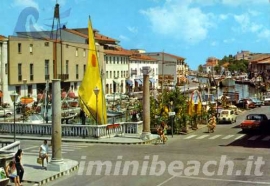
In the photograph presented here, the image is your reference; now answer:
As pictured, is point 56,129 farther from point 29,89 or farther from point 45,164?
point 29,89

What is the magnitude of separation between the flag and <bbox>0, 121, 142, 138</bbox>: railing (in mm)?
1194

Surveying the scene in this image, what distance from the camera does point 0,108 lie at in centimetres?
6144

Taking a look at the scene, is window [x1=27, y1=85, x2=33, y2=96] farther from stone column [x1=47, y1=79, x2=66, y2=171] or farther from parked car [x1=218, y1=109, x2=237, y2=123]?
stone column [x1=47, y1=79, x2=66, y2=171]

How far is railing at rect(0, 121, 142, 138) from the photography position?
3447 cm

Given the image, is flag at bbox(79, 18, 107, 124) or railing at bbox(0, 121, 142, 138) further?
flag at bbox(79, 18, 107, 124)

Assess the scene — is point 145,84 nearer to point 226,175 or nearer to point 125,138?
point 125,138

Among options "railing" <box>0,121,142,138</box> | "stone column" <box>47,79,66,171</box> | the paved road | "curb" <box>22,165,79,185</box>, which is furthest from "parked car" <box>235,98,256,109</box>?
"stone column" <box>47,79,66,171</box>

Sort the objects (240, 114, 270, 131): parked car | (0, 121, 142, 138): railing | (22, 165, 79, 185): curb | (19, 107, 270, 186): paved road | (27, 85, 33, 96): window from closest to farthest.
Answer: (19, 107, 270, 186): paved road, (22, 165, 79, 185): curb, (0, 121, 142, 138): railing, (240, 114, 270, 131): parked car, (27, 85, 33, 96): window

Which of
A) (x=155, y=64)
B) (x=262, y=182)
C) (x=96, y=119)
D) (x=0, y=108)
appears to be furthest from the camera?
(x=155, y=64)

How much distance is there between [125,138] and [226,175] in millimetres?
14928

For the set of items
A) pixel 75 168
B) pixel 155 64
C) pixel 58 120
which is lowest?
pixel 75 168

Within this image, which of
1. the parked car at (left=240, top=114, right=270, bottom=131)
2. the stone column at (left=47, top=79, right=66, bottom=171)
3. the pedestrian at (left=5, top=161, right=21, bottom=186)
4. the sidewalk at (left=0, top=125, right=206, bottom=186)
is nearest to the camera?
the pedestrian at (left=5, top=161, right=21, bottom=186)

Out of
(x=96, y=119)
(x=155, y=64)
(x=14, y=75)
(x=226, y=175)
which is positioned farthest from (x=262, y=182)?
(x=155, y=64)

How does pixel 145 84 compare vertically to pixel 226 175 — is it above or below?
above
